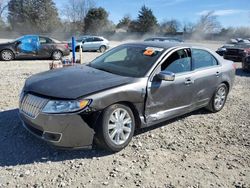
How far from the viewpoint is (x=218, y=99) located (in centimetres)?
578

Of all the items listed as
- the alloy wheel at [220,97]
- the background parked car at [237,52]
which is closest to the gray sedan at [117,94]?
the alloy wheel at [220,97]

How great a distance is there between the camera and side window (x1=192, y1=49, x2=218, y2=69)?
5023 mm

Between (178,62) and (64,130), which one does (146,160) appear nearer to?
(64,130)

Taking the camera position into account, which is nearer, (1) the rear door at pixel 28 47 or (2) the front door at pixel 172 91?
(2) the front door at pixel 172 91

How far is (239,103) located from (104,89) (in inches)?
172

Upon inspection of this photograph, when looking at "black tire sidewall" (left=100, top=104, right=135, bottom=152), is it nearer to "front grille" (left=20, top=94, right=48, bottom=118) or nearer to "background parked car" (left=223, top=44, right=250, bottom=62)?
"front grille" (left=20, top=94, right=48, bottom=118)

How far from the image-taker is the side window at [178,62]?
4443 millimetres

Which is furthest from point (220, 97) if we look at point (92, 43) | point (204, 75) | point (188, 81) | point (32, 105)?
point (92, 43)

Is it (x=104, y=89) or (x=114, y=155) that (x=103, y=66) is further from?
(x=114, y=155)

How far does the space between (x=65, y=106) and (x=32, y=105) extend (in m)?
0.55

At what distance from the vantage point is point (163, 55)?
441cm

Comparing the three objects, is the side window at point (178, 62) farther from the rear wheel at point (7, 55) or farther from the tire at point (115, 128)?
the rear wheel at point (7, 55)

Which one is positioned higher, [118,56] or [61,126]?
[118,56]

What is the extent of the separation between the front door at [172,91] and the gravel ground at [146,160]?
1.33 ft
